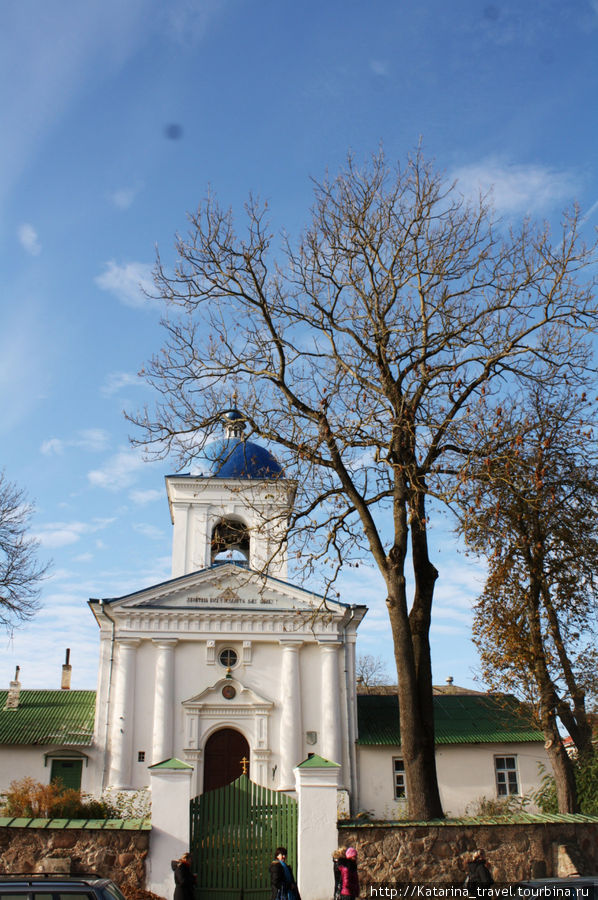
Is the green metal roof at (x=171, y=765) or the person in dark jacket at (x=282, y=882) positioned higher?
the green metal roof at (x=171, y=765)

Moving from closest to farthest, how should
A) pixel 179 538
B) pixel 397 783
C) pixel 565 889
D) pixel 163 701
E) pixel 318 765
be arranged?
1. pixel 565 889
2. pixel 318 765
3. pixel 163 701
4. pixel 397 783
5. pixel 179 538

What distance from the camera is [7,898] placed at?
276 inches

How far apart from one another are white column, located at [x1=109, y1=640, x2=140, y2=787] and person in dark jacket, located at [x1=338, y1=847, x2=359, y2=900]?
13.9m

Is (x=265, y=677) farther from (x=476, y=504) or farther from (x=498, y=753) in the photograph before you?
(x=476, y=504)

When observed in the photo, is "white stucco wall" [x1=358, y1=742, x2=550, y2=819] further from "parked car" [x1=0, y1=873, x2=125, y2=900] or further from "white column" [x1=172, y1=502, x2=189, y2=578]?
"parked car" [x1=0, y1=873, x2=125, y2=900]

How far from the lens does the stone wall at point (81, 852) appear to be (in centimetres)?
1134

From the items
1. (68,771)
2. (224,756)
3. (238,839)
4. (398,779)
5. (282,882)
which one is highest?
(224,756)

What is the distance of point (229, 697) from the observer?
983 inches

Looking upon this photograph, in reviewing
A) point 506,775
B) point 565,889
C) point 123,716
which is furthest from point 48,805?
point 565,889

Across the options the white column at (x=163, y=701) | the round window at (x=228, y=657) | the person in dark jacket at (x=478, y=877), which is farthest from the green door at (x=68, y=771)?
the person in dark jacket at (x=478, y=877)

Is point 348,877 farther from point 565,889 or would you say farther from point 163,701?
point 163,701

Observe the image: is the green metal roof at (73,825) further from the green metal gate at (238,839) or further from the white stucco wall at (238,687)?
the white stucco wall at (238,687)

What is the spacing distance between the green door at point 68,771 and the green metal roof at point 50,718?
26.3 inches

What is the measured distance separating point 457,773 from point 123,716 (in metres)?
10.1
